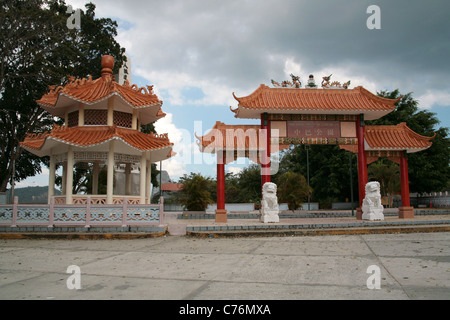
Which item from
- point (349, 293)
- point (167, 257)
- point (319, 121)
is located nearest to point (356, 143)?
point (319, 121)

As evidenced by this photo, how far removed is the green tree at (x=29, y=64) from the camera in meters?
19.9

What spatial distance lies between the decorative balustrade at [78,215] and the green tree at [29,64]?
38.7ft

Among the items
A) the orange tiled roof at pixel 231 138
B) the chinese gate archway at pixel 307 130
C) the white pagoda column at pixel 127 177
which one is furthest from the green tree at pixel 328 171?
the white pagoda column at pixel 127 177

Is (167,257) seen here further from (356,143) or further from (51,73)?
(51,73)

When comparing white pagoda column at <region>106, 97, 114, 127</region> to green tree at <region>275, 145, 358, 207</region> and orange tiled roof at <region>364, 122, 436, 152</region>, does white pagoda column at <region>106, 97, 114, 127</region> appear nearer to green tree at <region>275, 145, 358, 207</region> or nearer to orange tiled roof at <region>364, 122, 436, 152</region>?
orange tiled roof at <region>364, 122, 436, 152</region>

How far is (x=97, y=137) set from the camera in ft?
41.7

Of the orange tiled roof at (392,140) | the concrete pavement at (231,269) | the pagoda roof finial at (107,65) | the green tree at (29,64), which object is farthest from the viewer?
the green tree at (29,64)

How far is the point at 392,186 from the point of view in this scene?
2981 centimetres

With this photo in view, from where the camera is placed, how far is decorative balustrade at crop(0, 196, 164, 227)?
36.8ft

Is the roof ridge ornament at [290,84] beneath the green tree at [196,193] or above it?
above

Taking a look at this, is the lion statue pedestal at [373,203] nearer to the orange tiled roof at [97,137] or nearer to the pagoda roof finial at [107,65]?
the orange tiled roof at [97,137]

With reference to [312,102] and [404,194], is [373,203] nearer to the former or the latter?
[404,194]

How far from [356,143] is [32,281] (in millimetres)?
13082

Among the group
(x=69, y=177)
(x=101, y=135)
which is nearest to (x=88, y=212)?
(x=69, y=177)
